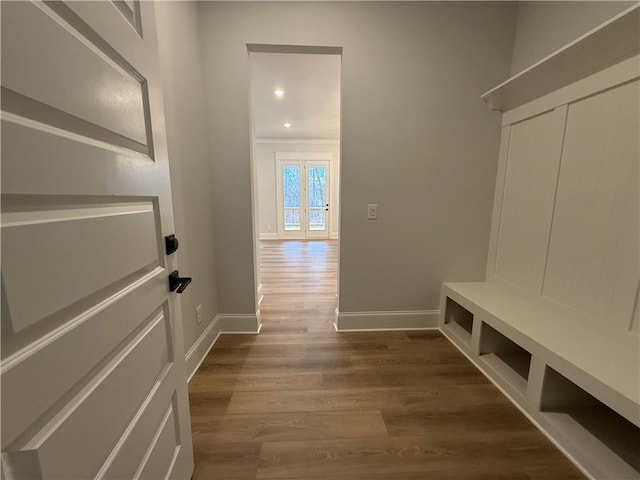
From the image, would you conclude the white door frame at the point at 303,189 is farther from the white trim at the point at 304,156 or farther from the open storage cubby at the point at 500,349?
the open storage cubby at the point at 500,349

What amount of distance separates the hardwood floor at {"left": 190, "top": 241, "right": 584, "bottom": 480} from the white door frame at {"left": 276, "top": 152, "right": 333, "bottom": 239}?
16.4 feet

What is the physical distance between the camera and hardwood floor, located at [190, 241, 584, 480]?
1146 mm

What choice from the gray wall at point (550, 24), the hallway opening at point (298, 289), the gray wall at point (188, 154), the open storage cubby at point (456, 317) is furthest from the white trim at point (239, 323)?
the gray wall at point (550, 24)

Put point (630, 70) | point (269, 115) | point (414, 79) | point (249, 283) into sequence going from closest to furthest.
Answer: point (630, 70), point (414, 79), point (249, 283), point (269, 115)

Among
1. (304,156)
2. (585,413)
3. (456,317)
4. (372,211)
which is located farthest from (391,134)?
(304,156)

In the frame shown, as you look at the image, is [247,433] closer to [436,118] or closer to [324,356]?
[324,356]

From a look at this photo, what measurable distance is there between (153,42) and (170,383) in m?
1.18

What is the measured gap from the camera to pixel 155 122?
Result: 32.6 inches

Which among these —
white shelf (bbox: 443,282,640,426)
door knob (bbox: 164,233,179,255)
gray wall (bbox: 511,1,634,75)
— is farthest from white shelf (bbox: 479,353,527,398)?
gray wall (bbox: 511,1,634,75)

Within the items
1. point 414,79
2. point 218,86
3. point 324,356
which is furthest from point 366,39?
point 324,356

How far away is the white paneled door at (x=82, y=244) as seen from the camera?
0.39 m

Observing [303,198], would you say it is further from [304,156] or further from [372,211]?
[372,211]

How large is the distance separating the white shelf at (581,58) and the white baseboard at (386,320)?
1.80m

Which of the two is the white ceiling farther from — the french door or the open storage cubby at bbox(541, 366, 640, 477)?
the open storage cubby at bbox(541, 366, 640, 477)
